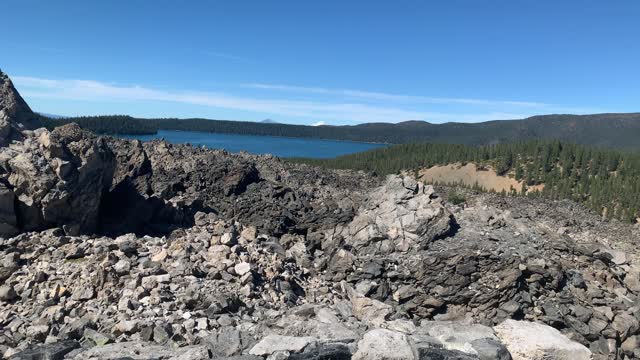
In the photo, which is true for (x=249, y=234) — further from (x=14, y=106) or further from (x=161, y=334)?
(x=14, y=106)

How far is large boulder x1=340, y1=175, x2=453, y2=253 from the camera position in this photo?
2730 cm

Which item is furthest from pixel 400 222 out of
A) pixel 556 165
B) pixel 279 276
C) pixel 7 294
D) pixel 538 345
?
pixel 556 165

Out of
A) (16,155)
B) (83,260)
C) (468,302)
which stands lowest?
(468,302)

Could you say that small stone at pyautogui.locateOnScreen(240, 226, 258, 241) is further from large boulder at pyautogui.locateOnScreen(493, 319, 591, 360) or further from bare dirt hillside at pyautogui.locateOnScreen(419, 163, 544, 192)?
bare dirt hillside at pyautogui.locateOnScreen(419, 163, 544, 192)

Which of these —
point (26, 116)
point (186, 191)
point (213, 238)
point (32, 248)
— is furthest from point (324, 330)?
point (26, 116)

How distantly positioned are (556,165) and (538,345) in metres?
104

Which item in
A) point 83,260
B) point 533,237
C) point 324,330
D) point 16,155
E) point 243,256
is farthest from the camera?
point 533,237

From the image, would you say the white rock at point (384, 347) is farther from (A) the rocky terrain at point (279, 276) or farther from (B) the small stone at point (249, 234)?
(B) the small stone at point (249, 234)

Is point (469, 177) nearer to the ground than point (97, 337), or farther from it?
nearer to the ground

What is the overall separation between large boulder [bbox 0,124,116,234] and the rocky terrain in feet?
0.24

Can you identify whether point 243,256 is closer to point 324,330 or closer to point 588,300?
point 324,330

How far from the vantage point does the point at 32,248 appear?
71.3 feet

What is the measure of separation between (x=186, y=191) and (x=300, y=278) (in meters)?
18.0

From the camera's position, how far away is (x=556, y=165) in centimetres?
10475
